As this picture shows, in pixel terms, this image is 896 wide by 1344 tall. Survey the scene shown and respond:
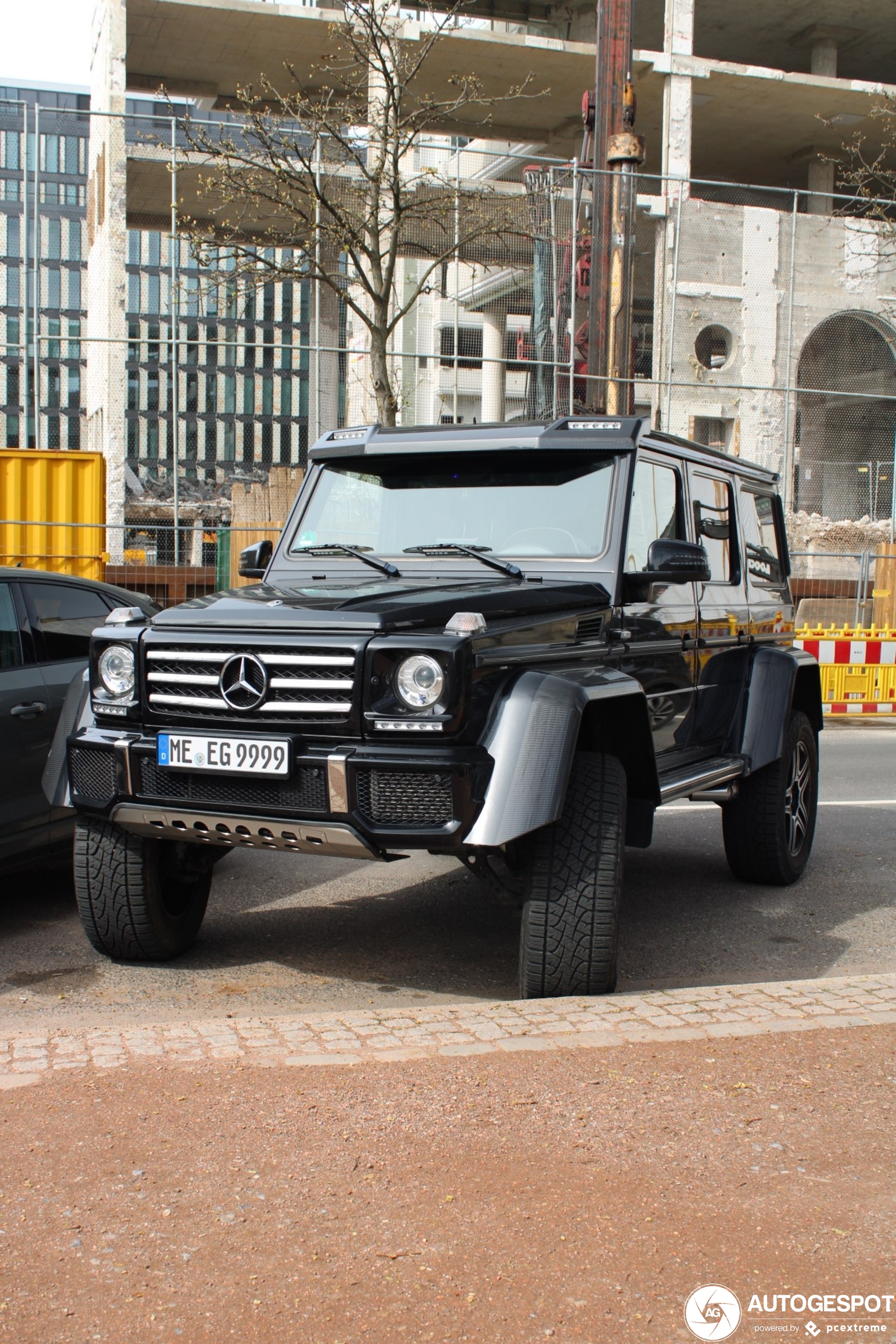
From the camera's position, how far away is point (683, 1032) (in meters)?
3.96

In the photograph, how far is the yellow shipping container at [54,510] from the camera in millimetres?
15135

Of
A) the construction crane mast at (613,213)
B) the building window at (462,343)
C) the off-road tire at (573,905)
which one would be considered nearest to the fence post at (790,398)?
the building window at (462,343)

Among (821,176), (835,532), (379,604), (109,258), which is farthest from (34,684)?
(821,176)

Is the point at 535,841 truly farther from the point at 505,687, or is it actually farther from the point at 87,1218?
the point at 87,1218

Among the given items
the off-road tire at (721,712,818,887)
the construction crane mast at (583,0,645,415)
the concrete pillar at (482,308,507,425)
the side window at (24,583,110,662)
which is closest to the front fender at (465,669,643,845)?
the off-road tire at (721,712,818,887)

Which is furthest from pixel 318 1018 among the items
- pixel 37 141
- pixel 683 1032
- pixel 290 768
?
pixel 37 141

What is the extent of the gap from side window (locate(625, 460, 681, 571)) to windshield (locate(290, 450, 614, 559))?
4.9 inches

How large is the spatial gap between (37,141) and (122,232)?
8078 mm

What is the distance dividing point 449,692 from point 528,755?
31cm

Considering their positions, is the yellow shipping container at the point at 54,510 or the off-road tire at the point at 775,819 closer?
the off-road tire at the point at 775,819

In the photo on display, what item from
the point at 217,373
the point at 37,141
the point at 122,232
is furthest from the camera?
the point at 217,373

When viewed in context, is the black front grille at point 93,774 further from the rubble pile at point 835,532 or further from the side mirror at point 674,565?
the rubble pile at point 835,532

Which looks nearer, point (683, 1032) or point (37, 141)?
point (683, 1032)

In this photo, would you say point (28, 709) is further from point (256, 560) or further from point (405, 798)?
point (405, 798)
